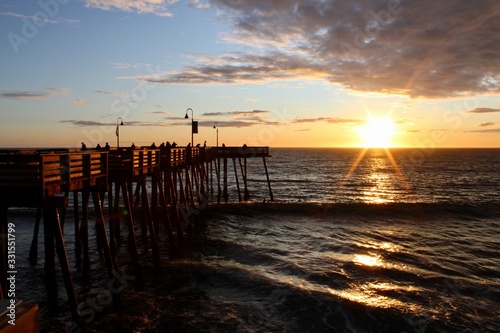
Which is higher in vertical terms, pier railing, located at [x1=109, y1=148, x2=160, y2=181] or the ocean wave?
pier railing, located at [x1=109, y1=148, x2=160, y2=181]

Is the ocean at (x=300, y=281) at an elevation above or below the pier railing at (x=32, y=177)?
below

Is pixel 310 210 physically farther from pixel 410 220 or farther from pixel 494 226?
pixel 494 226

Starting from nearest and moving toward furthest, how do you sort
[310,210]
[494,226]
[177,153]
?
[177,153] → [494,226] → [310,210]

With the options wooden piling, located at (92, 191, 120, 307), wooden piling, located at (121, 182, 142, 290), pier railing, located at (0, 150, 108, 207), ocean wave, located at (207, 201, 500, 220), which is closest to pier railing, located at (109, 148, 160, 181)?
wooden piling, located at (121, 182, 142, 290)

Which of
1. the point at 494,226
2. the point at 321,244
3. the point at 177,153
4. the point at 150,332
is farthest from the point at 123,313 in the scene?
the point at 494,226

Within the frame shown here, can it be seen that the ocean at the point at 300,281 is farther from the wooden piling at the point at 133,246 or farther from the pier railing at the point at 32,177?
the pier railing at the point at 32,177

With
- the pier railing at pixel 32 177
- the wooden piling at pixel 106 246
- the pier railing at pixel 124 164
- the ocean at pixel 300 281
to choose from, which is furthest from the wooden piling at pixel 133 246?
the pier railing at pixel 32 177

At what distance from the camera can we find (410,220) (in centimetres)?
3309

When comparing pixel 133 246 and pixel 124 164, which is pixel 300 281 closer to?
pixel 133 246

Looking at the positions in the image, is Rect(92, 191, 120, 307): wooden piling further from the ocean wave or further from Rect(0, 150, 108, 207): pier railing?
the ocean wave

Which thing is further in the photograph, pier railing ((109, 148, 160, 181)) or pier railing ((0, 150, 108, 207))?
pier railing ((109, 148, 160, 181))

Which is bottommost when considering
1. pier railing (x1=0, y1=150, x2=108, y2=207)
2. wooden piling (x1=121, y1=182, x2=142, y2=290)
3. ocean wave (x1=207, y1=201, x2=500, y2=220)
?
ocean wave (x1=207, y1=201, x2=500, y2=220)

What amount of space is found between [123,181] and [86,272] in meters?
4.12

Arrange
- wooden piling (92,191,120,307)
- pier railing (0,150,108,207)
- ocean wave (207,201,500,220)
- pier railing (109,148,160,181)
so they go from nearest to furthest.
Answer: pier railing (0,150,108,207) → wooden piling (92,191,120,307) → pier railing (109,148,160,181) → ocean wave (207,201,500,220)
